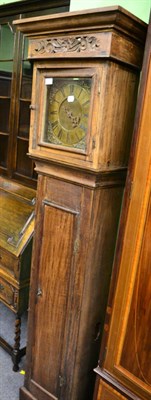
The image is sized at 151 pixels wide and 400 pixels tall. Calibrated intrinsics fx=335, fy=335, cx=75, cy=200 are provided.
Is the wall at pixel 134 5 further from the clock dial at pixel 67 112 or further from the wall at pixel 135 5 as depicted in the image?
the clock dial at pixel 67 112

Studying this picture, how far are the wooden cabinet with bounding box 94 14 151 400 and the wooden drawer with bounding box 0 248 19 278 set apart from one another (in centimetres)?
76

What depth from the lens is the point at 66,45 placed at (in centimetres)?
117

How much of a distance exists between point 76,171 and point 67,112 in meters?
0.23

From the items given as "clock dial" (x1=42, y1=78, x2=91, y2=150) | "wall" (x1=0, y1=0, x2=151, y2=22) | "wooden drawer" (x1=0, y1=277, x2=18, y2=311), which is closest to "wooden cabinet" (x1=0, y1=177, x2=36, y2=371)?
"wooden drawer" (x1=0, y1=277, x2=18, y2=311)

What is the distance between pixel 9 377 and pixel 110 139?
5.20ft

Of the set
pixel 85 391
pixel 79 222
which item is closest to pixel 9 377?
pixel 85 391

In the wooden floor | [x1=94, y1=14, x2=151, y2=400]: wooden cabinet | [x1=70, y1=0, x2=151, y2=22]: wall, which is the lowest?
the wooden floor

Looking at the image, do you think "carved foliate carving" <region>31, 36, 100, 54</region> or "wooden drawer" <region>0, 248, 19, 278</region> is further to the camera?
"wooden drawer" <region>0, 248, 19, 278</region>

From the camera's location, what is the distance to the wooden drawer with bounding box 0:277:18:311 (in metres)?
1.91

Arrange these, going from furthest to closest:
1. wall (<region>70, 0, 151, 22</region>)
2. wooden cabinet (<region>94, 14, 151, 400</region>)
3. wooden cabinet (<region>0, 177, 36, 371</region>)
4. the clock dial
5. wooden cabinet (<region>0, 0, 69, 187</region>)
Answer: wooden cabinet (<region>0, 0, 69, 187</region>), wooden cabinet (<region>0, 177, 36, 371</region>), wall (<region>70, 0, 151, 22</region>), the clock dial, wooden cabinet (<region>94, 14, 151, 400</region>)

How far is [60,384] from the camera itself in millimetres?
1549

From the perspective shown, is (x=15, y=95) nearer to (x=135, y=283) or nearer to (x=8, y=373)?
(x=135, y=283)

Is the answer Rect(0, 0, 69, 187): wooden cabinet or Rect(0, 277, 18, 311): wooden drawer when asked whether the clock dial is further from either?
Rect(0, 277, 18, 311): wooden drawer

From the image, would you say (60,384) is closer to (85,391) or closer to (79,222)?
(85,391)
